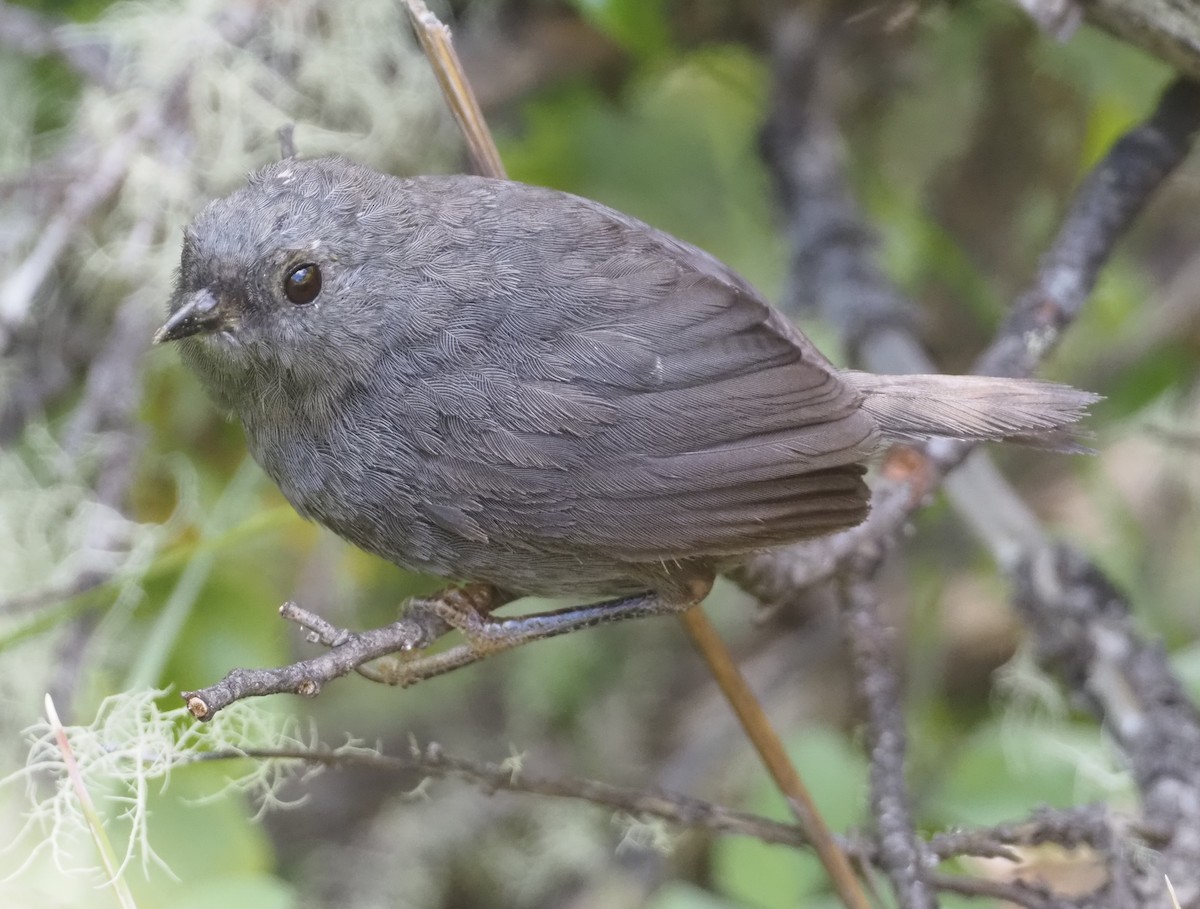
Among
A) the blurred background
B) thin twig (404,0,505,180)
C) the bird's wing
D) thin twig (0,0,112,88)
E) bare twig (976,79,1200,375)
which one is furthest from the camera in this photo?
thin twig (0,0,112,88)

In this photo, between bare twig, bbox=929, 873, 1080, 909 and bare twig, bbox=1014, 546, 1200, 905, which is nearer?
bare twig, bbox=929, 873, 1080, 909

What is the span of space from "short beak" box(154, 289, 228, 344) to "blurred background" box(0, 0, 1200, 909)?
0.44 meters

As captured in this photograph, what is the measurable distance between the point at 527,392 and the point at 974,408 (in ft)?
1.85

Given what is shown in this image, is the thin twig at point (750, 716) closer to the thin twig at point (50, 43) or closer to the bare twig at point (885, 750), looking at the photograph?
the bare twig at point (885, 750)

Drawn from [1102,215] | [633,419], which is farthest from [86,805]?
[1102,215]

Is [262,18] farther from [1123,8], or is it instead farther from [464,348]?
[1123,8]

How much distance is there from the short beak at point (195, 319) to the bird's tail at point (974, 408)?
0.79m

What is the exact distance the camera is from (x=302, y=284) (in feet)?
4.84

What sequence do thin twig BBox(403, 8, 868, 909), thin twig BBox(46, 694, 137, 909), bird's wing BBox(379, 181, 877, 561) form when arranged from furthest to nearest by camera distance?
thin twig BBox(403, 8, 868, 909) < bird's wing BBox(379, 181, 877, 561) < thin twig BBox(46, 694, 137, 909)

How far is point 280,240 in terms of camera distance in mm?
1457

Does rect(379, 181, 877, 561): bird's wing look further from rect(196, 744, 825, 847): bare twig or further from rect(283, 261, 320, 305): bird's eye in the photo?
rect(196, 744, 825, 847): bare twig

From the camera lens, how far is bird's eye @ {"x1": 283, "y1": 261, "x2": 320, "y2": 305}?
4.83 feet

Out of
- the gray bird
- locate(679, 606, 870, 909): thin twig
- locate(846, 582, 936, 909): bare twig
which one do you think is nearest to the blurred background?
locate(679, 606, 870, 909): thin twig

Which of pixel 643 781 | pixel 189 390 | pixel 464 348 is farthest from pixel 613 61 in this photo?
pixel 643 781
